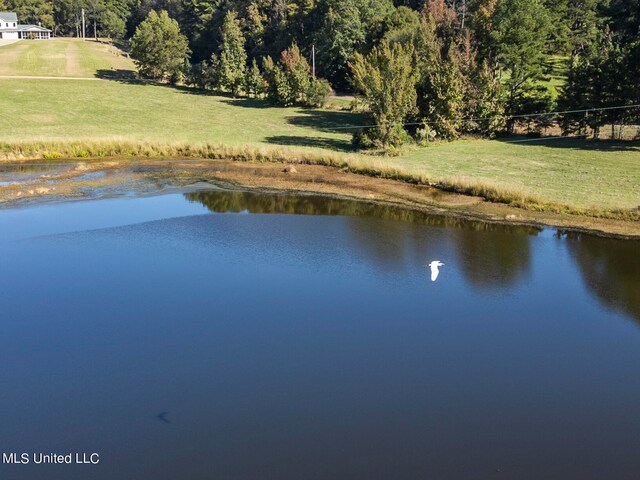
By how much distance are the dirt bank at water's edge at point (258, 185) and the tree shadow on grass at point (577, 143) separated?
47.8 feet

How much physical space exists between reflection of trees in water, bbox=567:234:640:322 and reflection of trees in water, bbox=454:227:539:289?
178 centimetres

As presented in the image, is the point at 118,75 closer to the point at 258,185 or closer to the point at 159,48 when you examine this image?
the point at 159,48

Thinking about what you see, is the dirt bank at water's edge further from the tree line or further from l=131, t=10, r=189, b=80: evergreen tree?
l=131, t=10, r=189, b=80: evergreen tree

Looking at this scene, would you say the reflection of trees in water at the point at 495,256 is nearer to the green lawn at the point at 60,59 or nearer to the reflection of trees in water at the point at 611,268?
the reflection of trees in water at the point at 611,268

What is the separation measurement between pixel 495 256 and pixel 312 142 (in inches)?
904

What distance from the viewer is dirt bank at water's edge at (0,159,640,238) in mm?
26047

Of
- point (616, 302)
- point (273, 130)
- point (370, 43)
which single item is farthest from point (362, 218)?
point (370, 43)

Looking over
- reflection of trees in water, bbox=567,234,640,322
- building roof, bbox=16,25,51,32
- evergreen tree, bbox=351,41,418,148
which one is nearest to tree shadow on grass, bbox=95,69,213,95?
evergreen tree, bbox=351,41,418,148

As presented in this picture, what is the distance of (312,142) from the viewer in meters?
43.1

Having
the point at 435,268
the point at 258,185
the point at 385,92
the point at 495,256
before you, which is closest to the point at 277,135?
the point at 385,92

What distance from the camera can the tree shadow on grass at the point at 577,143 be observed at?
39.7 m

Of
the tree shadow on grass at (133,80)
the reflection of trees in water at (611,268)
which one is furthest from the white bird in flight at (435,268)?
the tree shadow on grass at (133,80)

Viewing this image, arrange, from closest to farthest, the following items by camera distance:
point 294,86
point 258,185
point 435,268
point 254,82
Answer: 1. point 435,268
2. point 258,185
3. point 294,86
4. point 254,82

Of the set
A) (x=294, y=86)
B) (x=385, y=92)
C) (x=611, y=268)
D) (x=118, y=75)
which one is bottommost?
(x=611, y=268)
